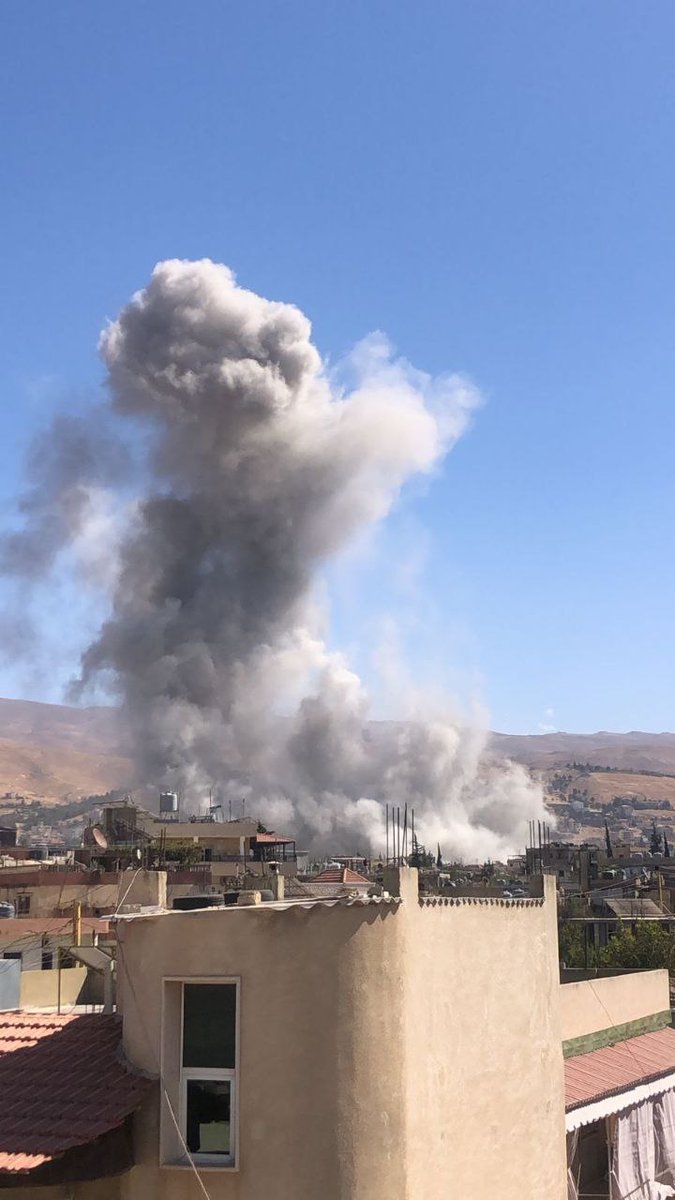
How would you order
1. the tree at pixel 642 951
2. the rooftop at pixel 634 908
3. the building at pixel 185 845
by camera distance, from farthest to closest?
1. the rooftop at pixel 634 908
2. the building at pixel 185 845
3. the tree at pixel 642 951

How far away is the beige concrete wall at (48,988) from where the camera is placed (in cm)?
1206

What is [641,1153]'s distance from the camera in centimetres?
1199

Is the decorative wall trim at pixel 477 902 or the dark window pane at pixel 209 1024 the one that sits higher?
the decorative wall trim at pixel 477 902

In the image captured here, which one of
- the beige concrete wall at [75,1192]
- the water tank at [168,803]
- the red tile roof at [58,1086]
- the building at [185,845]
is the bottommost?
the beige concrete wall at [75,1192]

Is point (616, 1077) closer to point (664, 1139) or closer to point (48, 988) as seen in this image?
point (664, 1139)

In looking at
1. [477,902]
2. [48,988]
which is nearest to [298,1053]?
[477,902]

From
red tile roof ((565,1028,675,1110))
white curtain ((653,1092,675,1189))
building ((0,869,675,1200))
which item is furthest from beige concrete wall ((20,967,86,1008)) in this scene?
white curtain ((653,1092,675,1189))

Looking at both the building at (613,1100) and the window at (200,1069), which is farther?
the building at (613,1100)

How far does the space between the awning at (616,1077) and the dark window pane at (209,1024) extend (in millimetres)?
4084

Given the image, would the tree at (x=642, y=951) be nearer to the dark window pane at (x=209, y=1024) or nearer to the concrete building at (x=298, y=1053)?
the concrete building at (x=298, y=1053)

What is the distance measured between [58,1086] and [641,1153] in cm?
685

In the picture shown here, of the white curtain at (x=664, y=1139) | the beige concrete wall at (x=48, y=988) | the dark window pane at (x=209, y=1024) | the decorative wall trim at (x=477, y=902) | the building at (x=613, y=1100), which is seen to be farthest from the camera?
the white curtain at (x=664, y=1139)

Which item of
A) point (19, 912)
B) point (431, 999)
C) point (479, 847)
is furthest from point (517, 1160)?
point (479, 847)

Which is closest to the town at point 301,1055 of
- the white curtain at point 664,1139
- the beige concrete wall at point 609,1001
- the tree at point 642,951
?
the beige concrete wall at point 609,1001
